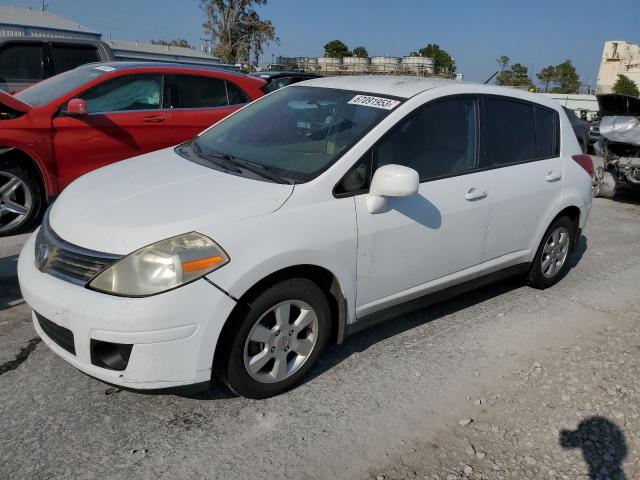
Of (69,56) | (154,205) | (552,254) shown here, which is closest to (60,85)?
(69,56)

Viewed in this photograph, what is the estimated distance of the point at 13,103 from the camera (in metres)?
5.18

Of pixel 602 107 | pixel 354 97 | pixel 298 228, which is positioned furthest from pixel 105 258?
pixel 602 107

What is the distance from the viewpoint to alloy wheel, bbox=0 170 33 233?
5086 mm

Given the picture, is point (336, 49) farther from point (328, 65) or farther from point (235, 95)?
point (235, 95)

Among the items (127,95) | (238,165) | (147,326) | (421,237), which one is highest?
(127,95)

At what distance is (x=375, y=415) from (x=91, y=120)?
4.18 meters

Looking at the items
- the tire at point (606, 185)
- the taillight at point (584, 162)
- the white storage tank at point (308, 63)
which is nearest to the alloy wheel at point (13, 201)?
the taillight at point (584, 162)

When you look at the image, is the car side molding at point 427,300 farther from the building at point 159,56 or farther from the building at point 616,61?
the building at point 616,61

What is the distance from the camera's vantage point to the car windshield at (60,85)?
5539mm

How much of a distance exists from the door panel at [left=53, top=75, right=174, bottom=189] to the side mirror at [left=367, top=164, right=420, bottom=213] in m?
3.60

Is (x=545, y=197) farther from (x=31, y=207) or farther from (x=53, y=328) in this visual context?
(x=31, y=207)

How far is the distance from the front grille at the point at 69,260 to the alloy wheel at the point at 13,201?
272cm

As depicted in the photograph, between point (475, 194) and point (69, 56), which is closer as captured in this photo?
point (475, 194)

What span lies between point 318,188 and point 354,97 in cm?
92
